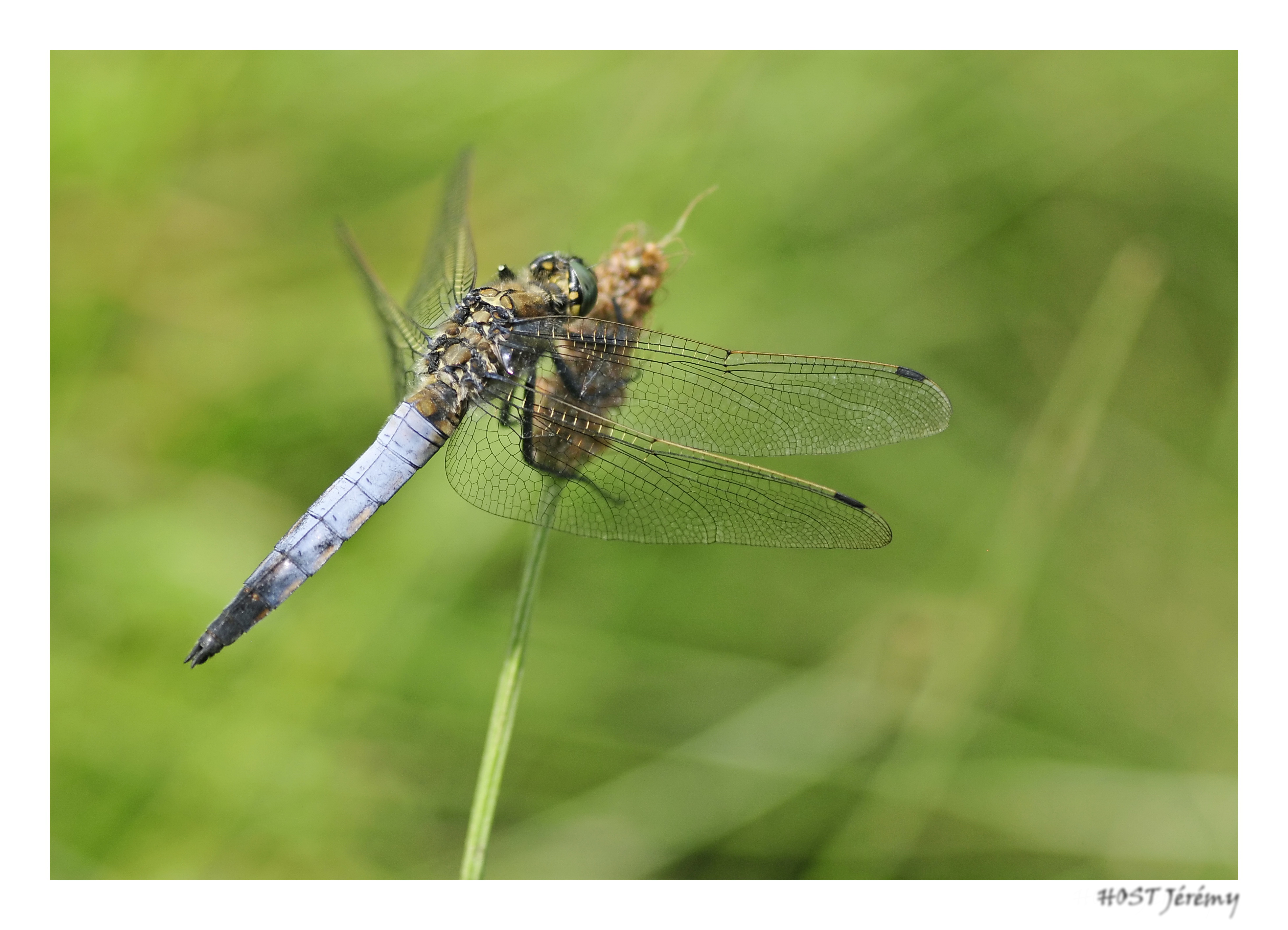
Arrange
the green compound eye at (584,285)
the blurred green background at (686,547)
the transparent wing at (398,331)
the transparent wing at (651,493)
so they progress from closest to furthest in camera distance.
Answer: the transparent wing at (651,493)
the green compound eye at (584,285)
the transparent wing at (398,331)
the blurred green background at (686,547)

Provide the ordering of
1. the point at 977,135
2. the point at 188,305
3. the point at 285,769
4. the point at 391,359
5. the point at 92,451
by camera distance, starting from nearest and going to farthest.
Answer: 1. the point at 391,359
2. the point at 285,769
3. the point at 92,451
4. the point at 188,305
5. the point at 977,135

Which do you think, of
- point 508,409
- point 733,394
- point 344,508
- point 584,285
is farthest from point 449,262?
point 733,394

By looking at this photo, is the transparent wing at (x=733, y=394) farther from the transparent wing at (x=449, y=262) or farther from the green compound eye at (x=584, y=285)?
the transparent wing at (x=449, y=262)

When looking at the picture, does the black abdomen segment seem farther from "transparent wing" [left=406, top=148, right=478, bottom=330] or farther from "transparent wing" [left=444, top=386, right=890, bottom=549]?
"transparent wing" [left=406, top=148, right=478, bottom=330]

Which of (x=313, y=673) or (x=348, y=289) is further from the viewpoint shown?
(x=348, y=289)
